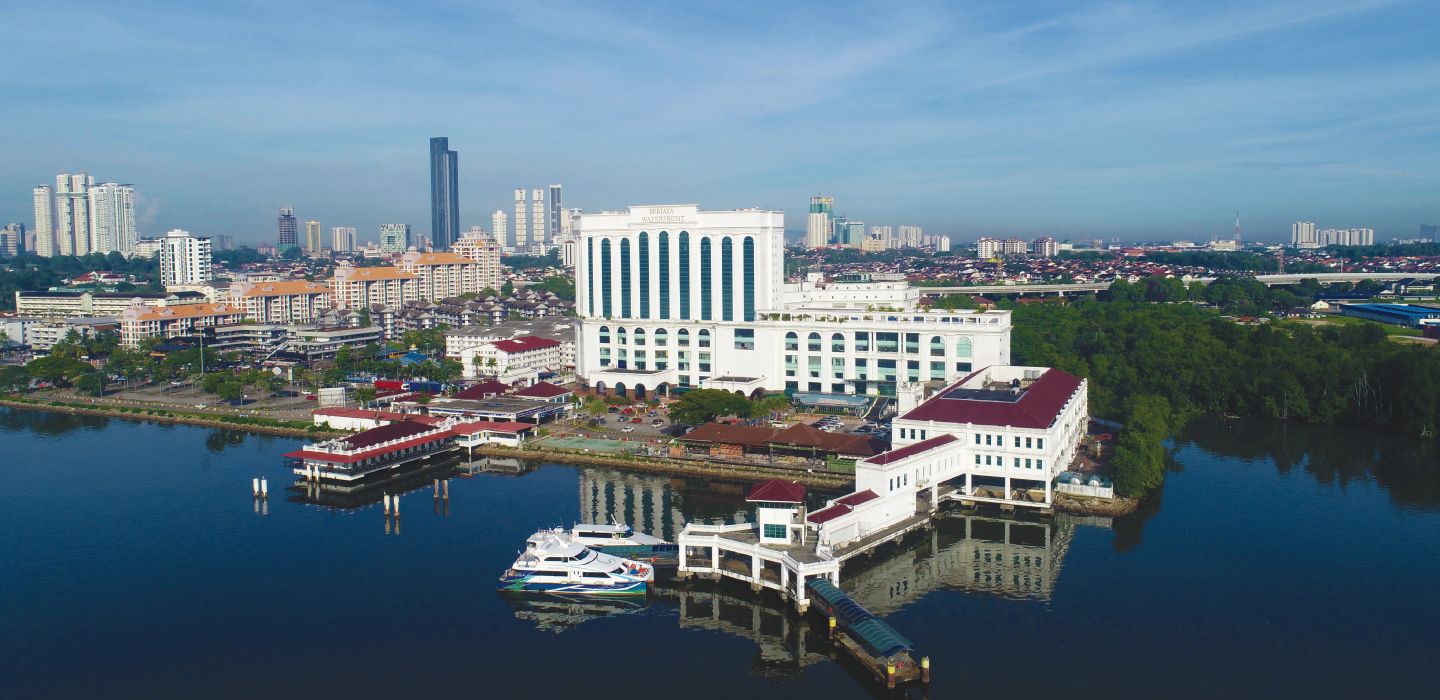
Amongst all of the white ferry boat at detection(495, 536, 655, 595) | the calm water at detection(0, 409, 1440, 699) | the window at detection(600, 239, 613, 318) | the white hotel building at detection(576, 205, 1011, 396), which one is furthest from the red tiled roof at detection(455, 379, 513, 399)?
the white ferry boat at detection(495, 536, 655, 595)

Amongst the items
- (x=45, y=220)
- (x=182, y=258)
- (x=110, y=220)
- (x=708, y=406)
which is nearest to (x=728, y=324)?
(x=708, y=406)

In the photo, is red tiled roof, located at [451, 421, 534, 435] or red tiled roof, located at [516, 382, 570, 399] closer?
red tiled roof, located at [451, 421, 534, 435]

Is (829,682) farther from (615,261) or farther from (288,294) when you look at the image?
(288,294)

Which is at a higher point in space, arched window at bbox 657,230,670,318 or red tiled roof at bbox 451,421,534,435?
arched window at bbox 657,230,670,318

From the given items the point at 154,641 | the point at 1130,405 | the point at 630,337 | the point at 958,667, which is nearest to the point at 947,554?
the point at 958,667

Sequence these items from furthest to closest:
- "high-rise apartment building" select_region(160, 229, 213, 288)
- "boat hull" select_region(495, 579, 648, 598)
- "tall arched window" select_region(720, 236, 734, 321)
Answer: "high-rise apartment building" select_region(160, 229, 213, 288) < "tall arched window" select_region(720, 236, 734, 321) < "boat hull" select_region(495, 579, 648, 598)

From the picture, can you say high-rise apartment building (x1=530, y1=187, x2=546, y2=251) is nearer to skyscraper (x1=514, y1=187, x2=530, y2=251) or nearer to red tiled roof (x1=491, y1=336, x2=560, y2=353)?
skyscraper (x1=514, y1=187, x2=530, y2=251)
